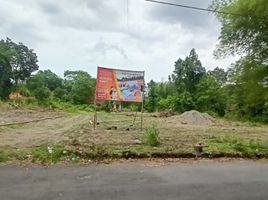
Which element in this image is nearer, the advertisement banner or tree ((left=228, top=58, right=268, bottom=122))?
the advertisement banner

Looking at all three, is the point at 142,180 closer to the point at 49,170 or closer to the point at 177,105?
the point at 49,170

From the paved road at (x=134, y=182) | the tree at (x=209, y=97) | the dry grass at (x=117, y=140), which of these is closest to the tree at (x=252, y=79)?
the dry grass at (x=117, y=140)

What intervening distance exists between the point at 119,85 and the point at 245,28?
630 centimetres

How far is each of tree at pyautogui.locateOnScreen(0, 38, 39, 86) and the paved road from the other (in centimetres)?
Result: 6098

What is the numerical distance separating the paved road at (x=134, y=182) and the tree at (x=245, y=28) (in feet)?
26.0

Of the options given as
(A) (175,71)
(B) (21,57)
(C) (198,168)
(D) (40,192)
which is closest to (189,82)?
(A) (175,71)

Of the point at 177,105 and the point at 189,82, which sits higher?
the point at 189,82

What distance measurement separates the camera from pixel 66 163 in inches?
363

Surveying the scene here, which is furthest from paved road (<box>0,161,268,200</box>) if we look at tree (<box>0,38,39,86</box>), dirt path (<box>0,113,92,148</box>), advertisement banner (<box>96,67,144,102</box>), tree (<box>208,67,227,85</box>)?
tree (<box>0,38,39,86</box>)

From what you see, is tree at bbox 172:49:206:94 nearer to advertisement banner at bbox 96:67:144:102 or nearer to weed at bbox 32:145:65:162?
advertisement banner at bbox 96:67:144:102

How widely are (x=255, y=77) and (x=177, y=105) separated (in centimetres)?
3313

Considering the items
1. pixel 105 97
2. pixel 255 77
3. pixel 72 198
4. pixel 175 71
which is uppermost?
pixel 175 71

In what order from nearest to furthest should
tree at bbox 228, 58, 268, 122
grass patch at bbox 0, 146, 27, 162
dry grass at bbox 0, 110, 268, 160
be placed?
grass patch at bbox 0, 146, 27, 162 < dry grass at bbox 0, 110, 268, 160 < tree at bbox 228, 58, 268, 122

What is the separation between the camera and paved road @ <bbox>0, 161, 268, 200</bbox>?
6.41 meters
